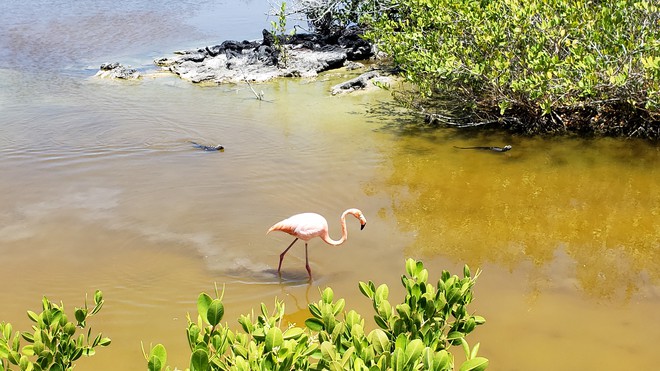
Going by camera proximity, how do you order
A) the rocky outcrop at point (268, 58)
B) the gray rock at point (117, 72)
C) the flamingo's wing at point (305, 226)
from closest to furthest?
the flamingo's wing at point (305, 226) < the gray rock at point (117, 72) < the rocky outcrop at point (268, 58)

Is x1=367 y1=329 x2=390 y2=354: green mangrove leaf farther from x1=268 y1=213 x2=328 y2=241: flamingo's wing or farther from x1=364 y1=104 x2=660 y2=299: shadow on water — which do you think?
x1=364 y1=104 x2=660 y2=299: shadow on water

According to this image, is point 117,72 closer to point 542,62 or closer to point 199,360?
point 542,62

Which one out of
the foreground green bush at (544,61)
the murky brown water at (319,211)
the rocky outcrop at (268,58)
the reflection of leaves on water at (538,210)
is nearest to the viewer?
the murky brown water at (319,211)

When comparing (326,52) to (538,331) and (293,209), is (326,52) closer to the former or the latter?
(293,209)

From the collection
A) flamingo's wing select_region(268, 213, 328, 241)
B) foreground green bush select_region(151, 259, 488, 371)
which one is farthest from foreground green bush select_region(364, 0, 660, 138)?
foreground green bush select_region(151, 259, 488, 371)

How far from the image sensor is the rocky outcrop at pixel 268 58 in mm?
15047

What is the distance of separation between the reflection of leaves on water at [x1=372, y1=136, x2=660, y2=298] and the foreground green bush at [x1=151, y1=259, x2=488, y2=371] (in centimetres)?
357

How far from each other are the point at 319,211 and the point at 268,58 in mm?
8745

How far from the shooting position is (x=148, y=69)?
16141 mm

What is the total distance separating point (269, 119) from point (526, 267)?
256 inches

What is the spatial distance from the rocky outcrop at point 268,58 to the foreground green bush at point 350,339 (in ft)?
40.2

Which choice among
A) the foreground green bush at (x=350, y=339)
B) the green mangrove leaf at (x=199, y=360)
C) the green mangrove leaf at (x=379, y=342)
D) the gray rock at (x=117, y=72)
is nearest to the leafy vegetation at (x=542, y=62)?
the foreground green bush at (x=350, y=339)

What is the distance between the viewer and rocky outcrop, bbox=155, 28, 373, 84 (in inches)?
592

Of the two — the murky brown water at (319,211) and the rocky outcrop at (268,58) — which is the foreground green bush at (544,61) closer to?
the murky brown water at (319,211)
